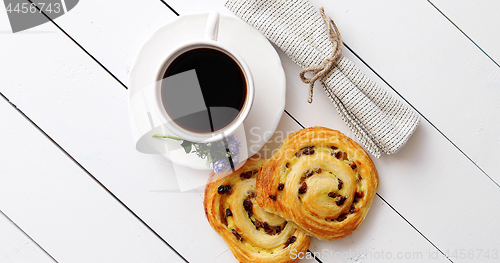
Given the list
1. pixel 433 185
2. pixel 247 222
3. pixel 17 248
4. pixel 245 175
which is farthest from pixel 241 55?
pixel 17 248

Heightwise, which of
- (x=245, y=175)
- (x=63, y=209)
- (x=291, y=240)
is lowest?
(x=63, y=209)

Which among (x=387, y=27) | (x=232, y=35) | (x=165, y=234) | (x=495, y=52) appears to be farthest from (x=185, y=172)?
(x=495, y=52)

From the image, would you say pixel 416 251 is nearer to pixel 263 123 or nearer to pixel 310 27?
pixel 263 123

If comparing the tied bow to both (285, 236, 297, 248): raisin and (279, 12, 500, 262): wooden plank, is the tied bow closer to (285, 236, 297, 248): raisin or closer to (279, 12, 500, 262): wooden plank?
(279, 12, 500, 262): wooden plank

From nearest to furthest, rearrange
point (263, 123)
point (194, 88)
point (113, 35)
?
1. point (194, 88)
2. point (263, 123)
3. point (113, 35)

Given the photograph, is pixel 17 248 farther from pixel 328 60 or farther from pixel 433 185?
pixel 433 185

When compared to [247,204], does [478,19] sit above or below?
above

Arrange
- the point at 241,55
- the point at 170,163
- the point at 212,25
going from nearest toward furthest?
the point at 212,25 → the point at 241,55 → the point at 170,163
